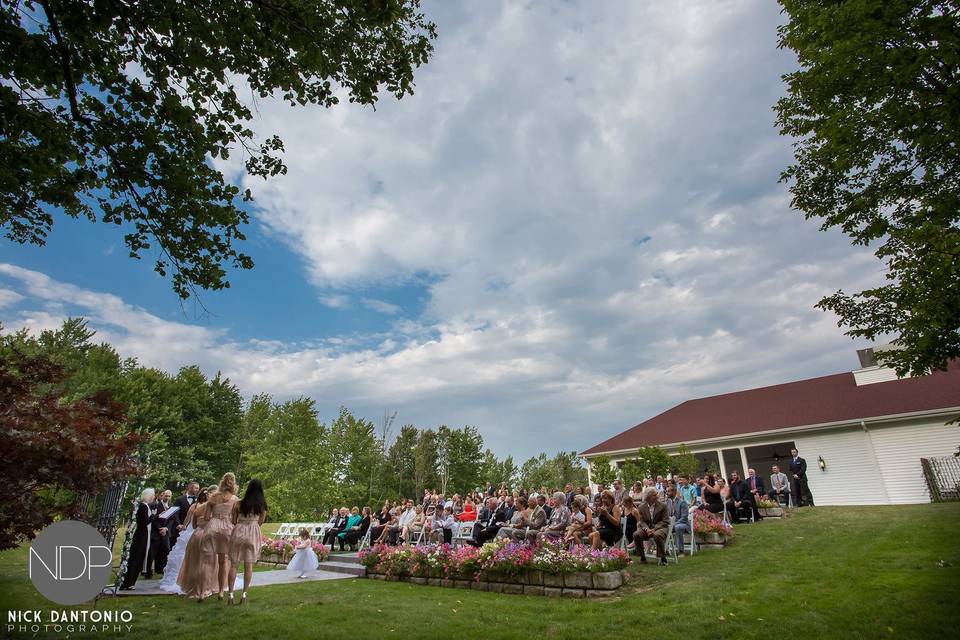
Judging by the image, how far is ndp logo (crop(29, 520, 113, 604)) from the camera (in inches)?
237

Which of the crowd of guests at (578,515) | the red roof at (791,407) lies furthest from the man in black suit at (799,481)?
the red roof at (791,407)

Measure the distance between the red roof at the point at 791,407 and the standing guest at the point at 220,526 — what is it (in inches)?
821

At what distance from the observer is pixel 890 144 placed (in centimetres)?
914

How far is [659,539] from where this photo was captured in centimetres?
912

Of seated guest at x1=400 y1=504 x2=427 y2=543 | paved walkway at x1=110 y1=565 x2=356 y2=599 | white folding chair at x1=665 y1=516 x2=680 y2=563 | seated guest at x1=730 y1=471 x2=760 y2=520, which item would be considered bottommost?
paved walkway at x1=110 y1=565 x2=356 y2=599

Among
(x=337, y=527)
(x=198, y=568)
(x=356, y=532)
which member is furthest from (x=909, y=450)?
(x=198, y=568)

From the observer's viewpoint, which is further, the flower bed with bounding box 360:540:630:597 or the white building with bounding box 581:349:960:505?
the white building with bounding box 581:349:960:505

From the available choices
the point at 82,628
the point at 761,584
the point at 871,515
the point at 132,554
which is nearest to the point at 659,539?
the point at 761,584

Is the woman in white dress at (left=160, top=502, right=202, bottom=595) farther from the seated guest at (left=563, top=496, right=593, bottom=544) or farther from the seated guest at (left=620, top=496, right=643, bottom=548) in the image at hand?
the seated guest at (left=620, top=496, right=643, bottom=548)

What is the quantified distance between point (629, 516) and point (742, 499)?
571 cm

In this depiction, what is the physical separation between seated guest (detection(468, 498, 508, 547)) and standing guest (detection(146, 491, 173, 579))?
21.6 ft

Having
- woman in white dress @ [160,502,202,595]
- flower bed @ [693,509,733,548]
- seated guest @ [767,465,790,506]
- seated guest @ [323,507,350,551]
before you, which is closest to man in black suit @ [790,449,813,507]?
seated guest @ [767,465,790,506]

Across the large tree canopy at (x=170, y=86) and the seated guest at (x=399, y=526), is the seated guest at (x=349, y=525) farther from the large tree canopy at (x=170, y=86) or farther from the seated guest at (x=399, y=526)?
the large tree canopy at (x=170, y=86)

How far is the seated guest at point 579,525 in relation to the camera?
9.44 metres
